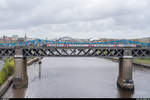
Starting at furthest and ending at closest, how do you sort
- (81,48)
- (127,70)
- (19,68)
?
(81,48)
(19,68)
(127,70)

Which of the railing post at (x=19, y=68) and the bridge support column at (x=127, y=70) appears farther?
the railing post at (x=19, y=68)

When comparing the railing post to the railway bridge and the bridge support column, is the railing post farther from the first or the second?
the bridge support column

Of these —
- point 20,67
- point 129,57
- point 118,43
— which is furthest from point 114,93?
point 20,67

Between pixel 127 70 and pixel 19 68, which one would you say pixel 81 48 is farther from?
pixel 19 68

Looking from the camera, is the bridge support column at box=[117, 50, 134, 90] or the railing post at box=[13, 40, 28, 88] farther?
the railing post at box=[13, 40, 28, 88]

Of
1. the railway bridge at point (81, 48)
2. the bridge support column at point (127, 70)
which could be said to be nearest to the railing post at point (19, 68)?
the railway bridge at point (81, 48)

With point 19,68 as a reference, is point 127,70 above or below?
below

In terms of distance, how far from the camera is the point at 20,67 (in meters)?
34.6

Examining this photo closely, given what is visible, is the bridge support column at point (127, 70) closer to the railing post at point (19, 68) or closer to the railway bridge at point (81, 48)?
the railway bridge at point (81, 48)

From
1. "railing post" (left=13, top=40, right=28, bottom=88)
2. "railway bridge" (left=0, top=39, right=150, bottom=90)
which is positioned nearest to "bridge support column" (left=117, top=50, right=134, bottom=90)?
"railway bridge" (left=0, top=39, right=150, bottom=90)

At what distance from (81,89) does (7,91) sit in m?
15.4

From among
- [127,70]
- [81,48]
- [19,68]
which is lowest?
[127,70]

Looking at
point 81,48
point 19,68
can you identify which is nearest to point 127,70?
point 81,48

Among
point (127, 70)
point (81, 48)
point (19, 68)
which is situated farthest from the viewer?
point (81, 48)
